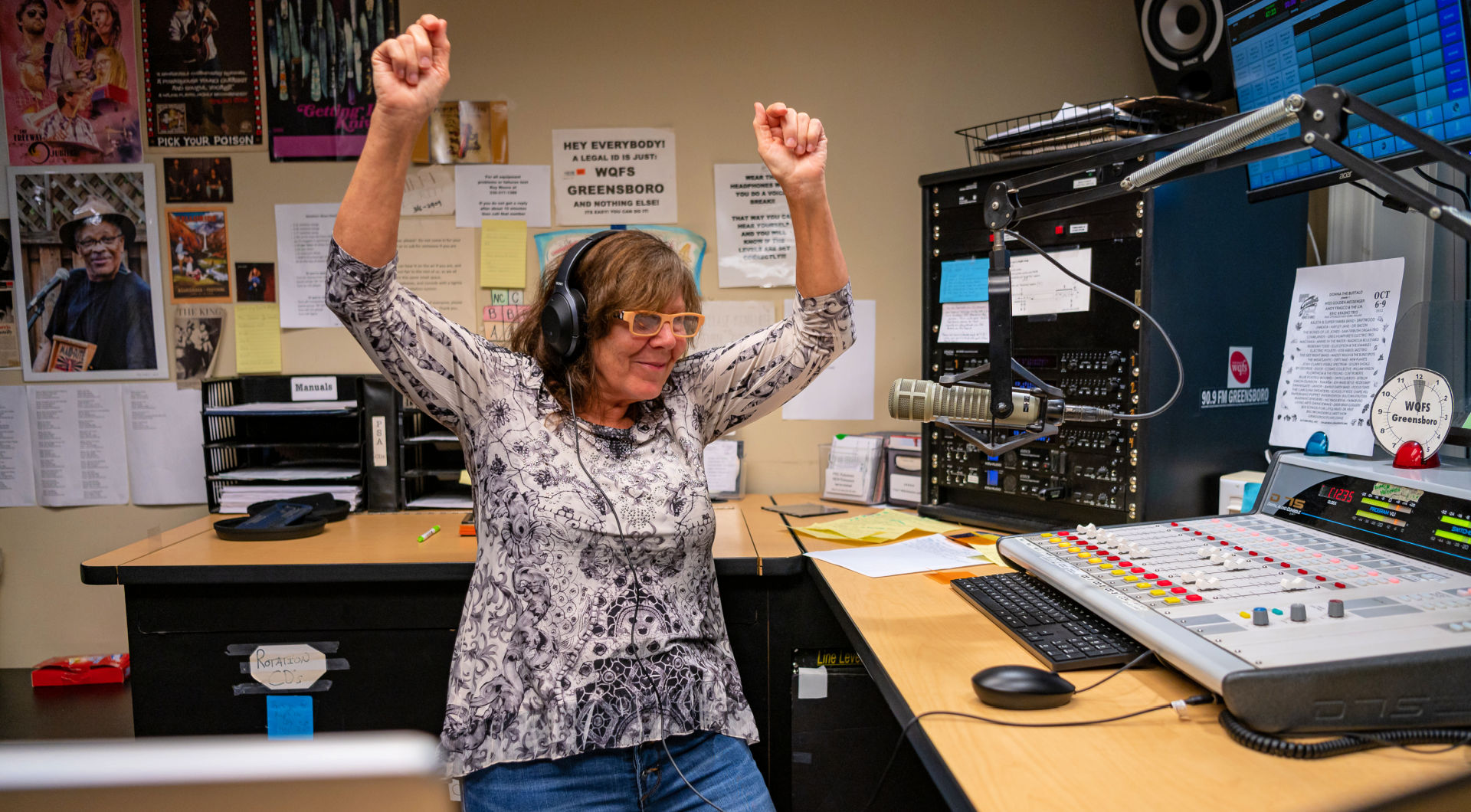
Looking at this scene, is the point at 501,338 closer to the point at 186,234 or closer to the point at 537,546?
the point at 186,234

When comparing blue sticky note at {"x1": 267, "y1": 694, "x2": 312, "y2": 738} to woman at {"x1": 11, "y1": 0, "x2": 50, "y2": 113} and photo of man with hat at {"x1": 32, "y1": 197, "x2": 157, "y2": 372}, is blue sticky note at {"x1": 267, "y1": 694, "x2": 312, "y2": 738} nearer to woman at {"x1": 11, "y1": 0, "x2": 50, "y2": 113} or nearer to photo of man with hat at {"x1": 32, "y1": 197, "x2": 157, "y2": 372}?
photo of man with hat at {"x1": 32, "y1": 197, "x2": 157, "y2": 372}

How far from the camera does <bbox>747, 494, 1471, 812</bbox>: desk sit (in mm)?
623

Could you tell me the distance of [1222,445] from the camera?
150 cm

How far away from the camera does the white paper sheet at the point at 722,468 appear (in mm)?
2016

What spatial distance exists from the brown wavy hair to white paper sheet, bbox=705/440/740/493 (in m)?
0.80

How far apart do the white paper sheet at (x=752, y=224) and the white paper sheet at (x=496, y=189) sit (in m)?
0.42

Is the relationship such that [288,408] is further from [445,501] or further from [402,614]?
[402,614]

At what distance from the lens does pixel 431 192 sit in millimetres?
2016

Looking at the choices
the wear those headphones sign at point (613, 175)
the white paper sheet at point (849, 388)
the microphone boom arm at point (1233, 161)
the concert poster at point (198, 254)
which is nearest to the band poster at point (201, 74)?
the concert poster at point (198, 254)

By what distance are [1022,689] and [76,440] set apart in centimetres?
220

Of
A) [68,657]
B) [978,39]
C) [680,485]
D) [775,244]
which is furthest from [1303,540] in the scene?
[68,657]

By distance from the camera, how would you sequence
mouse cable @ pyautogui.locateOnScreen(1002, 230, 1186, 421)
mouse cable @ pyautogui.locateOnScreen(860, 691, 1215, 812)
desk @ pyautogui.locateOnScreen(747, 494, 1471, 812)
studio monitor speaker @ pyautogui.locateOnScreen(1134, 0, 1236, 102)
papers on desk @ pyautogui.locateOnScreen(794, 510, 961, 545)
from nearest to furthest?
desk @ pyautogui.locateOnScreen(747, 494, 1471, 812) < mouse cable @ pyautogui.locateOnScreen(860, 691, 1215, 812) < mouse cable @ pyautogui.locateOnScreen(1002, 230, 1186, 421) < papers on desk @ pyautogui.locateOnScreen(794, 510, 961, 545) < studio monitor speaker @ pyautogui.locateOnScreen(1134, 0, 1236, 102)

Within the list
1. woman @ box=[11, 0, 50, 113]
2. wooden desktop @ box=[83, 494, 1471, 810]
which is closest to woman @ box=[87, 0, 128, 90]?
woman @ box=[11, 0, 50, 113]

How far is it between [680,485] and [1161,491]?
82cm
